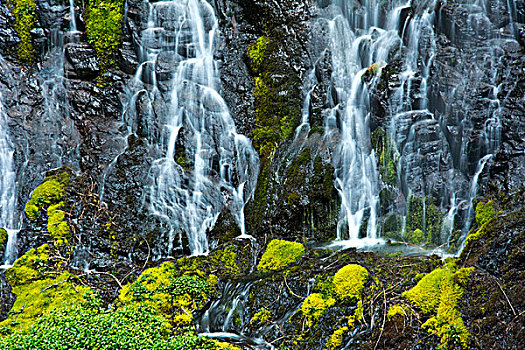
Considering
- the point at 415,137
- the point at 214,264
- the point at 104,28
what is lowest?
the point at 214,264

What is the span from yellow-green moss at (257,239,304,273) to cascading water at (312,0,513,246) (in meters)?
1.84

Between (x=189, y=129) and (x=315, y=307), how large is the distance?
6989 mm

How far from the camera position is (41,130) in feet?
40.5

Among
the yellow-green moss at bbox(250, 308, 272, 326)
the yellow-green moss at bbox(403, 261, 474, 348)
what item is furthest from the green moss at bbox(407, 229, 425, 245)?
the yellow-green moss at bbox(250, 308, 272, 326)

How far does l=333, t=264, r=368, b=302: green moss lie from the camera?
7.20m

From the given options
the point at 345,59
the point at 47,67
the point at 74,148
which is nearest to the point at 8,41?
the point at 47,67

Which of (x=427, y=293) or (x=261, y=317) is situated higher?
(x=427, y=293)

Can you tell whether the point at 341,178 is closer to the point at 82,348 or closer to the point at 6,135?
the point at 82,348

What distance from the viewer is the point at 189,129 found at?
12406 mm

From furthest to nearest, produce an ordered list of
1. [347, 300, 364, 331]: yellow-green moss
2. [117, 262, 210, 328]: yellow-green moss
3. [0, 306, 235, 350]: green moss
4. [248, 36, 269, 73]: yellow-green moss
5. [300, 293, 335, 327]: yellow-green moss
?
[248, 36, 269, 73]: yellow-green moss
[117, 262, 210, 328]: yellow-green moss
[300, 293, 335, 327]: yellow-green moss
[0, 306, 235, 350]: green moss
[347, 300, 364, 331]: yellow-green moss

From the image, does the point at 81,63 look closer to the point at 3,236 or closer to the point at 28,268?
the point at 3,236

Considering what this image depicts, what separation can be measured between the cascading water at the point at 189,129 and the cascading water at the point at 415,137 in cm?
241

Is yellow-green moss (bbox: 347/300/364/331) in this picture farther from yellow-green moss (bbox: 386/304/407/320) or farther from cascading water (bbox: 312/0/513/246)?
cascading water (bbox: 312/0/513/246)

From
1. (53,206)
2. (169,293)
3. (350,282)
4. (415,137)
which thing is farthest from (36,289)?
(415,137)
